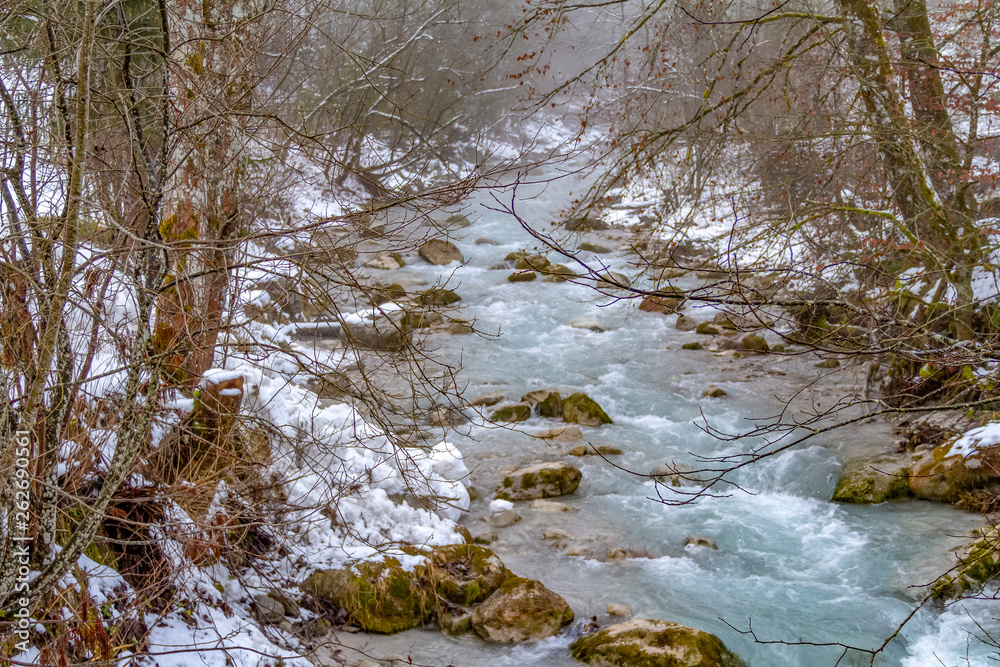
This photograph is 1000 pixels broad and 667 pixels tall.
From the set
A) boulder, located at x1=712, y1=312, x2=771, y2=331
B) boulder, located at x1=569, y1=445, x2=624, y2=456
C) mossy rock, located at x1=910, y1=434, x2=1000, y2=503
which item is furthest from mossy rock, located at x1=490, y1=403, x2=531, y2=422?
mossy rock, located at x1=910, y1=434, x2=1000, y2=503

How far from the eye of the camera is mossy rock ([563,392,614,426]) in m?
9.72

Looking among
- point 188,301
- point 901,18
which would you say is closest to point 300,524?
point 188,301

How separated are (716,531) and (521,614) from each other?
267cm

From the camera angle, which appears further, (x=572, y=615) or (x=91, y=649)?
(x=572, y=615)

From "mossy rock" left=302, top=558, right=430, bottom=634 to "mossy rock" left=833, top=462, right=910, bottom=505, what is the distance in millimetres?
4557

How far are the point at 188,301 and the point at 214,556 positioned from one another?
165cm

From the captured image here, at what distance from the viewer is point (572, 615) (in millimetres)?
5695

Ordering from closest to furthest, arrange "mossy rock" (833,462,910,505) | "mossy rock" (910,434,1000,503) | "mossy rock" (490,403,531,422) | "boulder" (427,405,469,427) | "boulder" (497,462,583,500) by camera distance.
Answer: "boulder" (427,405,469,427)
"mossy rock" (910,434,1000,503)
"mossy rock" (833,462,910,505)
"boulder" (497,462,583,500)
"mossy rock" (490,403,531,422)

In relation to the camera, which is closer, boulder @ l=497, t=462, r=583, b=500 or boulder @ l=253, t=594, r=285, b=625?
boulder @ l=253, t=594, r=285, b=625

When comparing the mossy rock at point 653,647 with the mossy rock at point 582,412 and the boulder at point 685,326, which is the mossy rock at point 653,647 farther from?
the boulder at point 685,326

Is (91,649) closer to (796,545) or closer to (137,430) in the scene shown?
(137,430)

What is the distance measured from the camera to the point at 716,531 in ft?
23.9

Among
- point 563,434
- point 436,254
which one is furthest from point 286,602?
point 436,254

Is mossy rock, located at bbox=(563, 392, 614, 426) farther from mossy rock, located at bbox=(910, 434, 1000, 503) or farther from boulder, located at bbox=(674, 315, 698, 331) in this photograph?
boulder, located at bbox=(674, 315, 698, 331)
